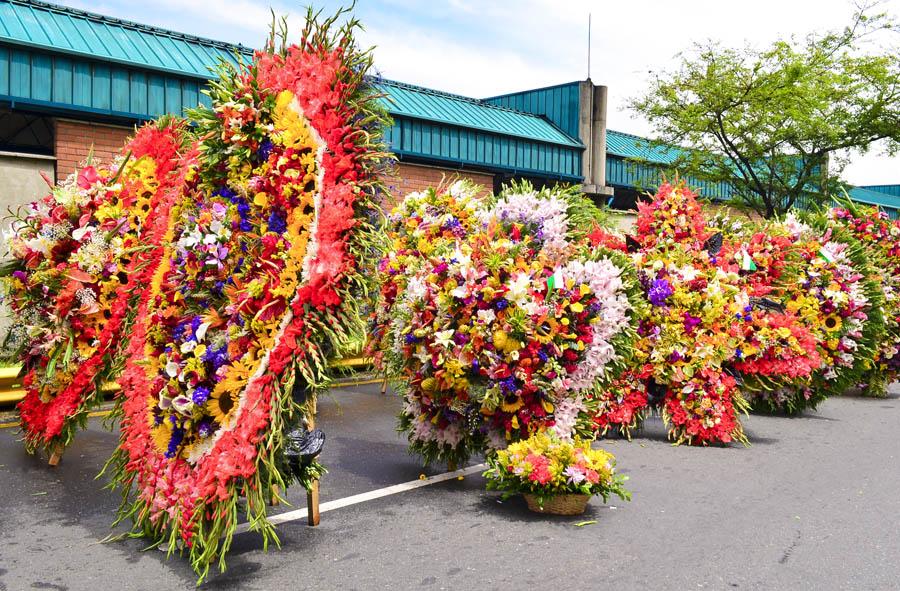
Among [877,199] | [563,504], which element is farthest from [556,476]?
[877,199]

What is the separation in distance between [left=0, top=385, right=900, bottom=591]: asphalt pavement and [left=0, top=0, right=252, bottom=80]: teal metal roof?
32.7 feet

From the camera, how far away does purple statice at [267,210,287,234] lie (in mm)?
4348

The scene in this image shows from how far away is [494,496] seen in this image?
5895mm

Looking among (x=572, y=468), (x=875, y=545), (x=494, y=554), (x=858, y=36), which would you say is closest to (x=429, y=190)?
(x=572, y=468)

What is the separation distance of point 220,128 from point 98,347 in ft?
8.56

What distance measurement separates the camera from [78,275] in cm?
614

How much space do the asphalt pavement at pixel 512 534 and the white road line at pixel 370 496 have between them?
0.10 meters

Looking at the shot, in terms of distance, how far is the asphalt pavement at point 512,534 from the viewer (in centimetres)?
421

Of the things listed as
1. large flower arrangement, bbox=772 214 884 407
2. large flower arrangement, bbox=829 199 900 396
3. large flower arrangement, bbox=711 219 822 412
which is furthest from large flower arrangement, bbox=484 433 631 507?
large flower arrangement, bbox=829 199 900 396

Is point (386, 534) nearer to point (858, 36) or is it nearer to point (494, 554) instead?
point (494, 554)

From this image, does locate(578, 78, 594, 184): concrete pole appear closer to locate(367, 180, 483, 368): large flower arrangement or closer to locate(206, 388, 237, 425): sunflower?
locate(367, 180, 483, 368): large flower arrangement

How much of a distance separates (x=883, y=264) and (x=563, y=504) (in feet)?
30.1

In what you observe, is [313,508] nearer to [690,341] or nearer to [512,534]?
[512,534]

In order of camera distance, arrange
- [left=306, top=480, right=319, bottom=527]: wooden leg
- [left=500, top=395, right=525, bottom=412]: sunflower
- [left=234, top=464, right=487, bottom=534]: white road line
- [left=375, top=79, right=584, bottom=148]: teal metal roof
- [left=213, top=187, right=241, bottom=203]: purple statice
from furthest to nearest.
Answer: [left=375, top=79, right=584, bottom=148]: teal metal roof < [left=500, top=395, right=525, bottom=412]: sunflower < [left=234, top=464, right=487, bottom=534]: white road line < [left=306, top=480, right=319, bottom=527]: wooden leg < [left=213, top=187, right=241, bottom=203]: purple statice
